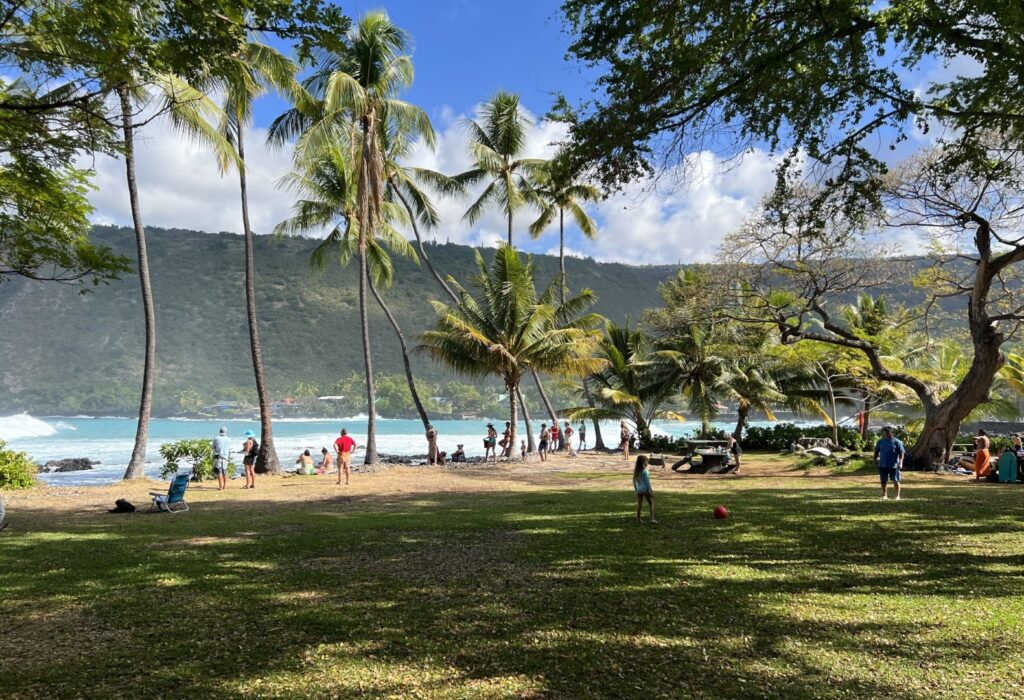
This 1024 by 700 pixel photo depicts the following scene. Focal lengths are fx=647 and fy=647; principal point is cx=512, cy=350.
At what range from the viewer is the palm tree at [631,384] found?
29.6 metres

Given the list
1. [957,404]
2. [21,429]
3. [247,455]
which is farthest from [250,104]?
[21,429]

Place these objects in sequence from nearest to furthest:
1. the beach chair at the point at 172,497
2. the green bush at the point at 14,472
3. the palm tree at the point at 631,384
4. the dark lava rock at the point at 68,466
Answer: the beach chair at the point at 172,497
the green bush at the point at 14,472
the palm tree at the point at 631,384
the dark lava rock at the point at 68,466

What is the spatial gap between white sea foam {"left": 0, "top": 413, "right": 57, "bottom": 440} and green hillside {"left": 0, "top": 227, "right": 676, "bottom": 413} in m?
26.8

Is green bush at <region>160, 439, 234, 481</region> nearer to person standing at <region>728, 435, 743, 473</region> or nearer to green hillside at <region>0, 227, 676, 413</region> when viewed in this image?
person standing at <region>728, 435, 743, 473</region>

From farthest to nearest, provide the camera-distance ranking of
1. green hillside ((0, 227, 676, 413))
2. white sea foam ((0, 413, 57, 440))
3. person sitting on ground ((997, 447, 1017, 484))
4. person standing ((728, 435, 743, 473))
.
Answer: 1. green hillside ((0, 227, 676, 413))
2. white sea foam ((0, 413, 57, 440))
3. person standing ((728, 435, 743, 473))
4. person sitting on ground ((997, 447, 1017, 484))

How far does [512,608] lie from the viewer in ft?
17.5

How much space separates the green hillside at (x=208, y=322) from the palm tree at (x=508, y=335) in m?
76.0

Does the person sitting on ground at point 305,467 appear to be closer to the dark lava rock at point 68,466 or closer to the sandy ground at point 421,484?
the sandy ground at point 421,484

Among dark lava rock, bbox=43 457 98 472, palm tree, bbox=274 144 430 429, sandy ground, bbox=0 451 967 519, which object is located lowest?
dark lava rock, bbox=43 457 98 472

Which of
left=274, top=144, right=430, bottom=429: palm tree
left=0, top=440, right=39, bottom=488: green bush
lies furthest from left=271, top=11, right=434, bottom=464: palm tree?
left=0, top=440, right=39, bottom=488: green bush

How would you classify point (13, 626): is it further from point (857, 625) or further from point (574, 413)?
point (574, 413)

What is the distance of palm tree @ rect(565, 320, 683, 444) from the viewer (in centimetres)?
2958

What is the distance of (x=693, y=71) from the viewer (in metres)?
7.73

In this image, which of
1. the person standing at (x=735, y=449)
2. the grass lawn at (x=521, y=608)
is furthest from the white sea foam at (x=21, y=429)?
the grass lawn at (x=521, y=608)
